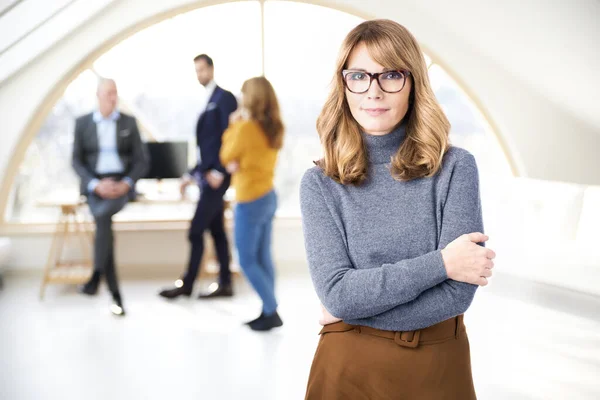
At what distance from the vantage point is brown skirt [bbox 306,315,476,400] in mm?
1396

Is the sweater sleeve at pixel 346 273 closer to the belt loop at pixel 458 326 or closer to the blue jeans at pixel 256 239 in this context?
the belt loop at pixel 458 326

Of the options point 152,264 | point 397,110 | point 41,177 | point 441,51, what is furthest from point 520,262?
point 41,177

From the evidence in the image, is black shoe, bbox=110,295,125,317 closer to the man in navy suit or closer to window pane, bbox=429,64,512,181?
the man in navy suit

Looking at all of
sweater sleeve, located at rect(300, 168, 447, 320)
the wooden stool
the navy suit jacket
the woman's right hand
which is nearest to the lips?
sweater sleeve, located at rect(300, 168, 447, 320)

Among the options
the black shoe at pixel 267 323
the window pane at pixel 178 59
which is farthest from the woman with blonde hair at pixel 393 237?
the window pane at pixel 178 59

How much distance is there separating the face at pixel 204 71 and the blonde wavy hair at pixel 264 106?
857 millimetres

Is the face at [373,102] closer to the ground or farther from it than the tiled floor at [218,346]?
farther from it

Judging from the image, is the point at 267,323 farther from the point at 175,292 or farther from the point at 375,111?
the point at 375,111

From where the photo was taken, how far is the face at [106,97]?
4793 mm

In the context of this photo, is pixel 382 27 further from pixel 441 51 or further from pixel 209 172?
pixel 441 51

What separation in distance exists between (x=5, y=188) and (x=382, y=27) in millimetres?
5729

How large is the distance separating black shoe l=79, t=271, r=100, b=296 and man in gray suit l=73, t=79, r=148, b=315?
0.32 metres

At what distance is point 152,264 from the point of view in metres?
6.41

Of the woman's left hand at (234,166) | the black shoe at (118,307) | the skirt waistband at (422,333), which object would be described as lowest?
the black shoe at (118,307)
